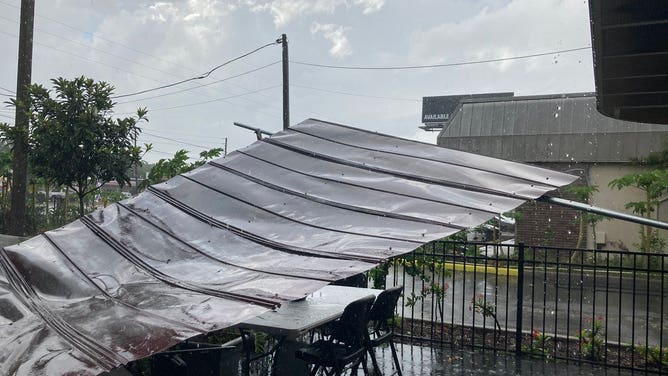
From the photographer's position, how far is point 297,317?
462cm

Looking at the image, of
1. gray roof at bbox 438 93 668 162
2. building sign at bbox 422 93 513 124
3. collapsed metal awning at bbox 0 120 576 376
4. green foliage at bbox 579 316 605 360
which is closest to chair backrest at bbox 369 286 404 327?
collapsed metal awning at bbox 0 120 576 376

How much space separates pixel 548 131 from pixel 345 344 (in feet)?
45.4

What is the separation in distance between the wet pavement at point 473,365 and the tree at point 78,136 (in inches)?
190

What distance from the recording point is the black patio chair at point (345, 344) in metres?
4.48

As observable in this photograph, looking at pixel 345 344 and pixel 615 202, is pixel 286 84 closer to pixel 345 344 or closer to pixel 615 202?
pixel 615 202

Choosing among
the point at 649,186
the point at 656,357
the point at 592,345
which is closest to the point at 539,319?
the point at 592,345

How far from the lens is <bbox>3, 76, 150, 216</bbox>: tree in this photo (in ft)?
25.2

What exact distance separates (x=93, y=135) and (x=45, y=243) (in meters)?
5.12

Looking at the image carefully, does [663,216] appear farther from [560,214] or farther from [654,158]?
[560,214]

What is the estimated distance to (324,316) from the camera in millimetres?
4645

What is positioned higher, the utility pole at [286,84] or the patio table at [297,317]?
the utility pole at [286,84]

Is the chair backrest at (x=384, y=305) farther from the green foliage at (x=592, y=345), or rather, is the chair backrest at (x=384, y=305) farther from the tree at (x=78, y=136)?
the tree at (x=78, y=136)

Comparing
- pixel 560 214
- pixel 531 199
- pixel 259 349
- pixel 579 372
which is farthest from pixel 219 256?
pixel 560 214

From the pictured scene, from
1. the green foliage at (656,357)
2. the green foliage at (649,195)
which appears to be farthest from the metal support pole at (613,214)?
the green foliage at (649,195)
